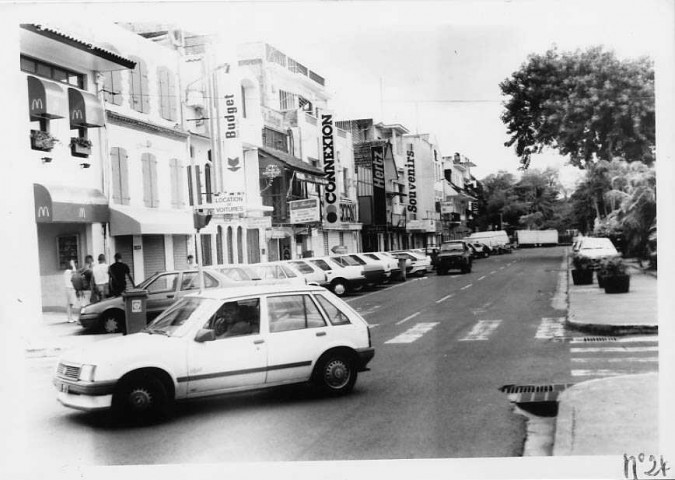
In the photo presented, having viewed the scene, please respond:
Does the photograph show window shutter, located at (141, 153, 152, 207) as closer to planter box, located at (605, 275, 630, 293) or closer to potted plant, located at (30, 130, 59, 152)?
potted plant, located at (30, 130, 59, 152)

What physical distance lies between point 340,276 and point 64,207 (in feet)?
10.4

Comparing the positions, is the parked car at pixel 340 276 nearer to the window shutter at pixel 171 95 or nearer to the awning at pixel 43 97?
the window shutter at pixel 171 95

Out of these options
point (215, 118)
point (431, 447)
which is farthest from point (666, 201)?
point (215, 118)

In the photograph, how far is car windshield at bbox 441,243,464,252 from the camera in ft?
28.9

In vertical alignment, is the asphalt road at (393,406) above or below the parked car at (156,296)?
below

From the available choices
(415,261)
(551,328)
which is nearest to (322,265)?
(415,261)

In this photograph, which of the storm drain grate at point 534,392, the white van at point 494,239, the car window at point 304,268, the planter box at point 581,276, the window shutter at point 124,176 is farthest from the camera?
the white van at point 494,239

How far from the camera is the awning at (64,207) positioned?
7.07m

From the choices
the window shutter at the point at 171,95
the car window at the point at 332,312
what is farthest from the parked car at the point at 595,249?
the window shutter at the point at 171,95

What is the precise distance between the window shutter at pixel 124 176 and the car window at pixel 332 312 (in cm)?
241

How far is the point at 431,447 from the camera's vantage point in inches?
243

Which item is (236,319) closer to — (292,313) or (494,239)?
(292,313)

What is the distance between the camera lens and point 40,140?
7.18 meters

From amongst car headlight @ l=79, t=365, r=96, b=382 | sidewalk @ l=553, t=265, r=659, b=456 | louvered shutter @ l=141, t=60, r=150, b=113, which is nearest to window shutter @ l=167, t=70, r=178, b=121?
louvered shutter @ l=141, t=60, r=150, b=113
